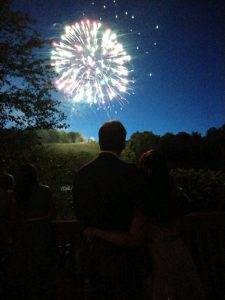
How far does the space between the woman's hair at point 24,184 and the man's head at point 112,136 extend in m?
1.55

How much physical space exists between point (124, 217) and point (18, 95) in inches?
330

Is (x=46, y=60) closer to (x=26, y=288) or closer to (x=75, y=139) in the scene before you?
(x=26, y=288)

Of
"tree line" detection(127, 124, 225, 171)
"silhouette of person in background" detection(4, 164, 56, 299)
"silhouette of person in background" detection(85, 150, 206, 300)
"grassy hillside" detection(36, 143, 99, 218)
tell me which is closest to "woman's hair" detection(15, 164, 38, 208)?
"silhouette of person in background" detection(4, 164, 56, 299)

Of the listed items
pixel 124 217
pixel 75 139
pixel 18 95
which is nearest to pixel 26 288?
pixel 124 217

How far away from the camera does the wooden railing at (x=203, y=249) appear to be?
3646mm

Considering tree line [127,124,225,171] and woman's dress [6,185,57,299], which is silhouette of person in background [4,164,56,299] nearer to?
woman's dress [6,185,57,299]

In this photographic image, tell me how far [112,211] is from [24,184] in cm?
166

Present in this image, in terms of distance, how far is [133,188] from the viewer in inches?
79.6

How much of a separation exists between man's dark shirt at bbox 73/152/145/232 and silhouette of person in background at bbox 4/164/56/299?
145cm

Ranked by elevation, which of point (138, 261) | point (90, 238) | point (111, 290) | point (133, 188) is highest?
point (133, 188)

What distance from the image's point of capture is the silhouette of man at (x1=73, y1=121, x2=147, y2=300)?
2.06 m

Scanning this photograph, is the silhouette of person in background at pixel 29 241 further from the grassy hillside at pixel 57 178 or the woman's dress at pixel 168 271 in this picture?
the grassy hillside at pixel 57 178

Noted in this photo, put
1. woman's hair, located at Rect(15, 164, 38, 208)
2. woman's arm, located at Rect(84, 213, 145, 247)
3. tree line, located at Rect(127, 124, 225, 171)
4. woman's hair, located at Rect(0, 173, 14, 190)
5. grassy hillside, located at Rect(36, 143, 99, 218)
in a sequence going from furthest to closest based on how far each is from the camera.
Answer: tree line, located at Rect(127, 124, 225, 171) < grassy hillside, located at Rect(36, 143, 99, 218) < woman's hair, located at Rect(0, 173, 14, 190) < woman's hair, located at Rect(15, 164, 38, 208) < woman's arm, located at Rect(84, 213, 145, 247)

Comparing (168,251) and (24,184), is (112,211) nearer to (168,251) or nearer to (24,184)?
(168,251)
